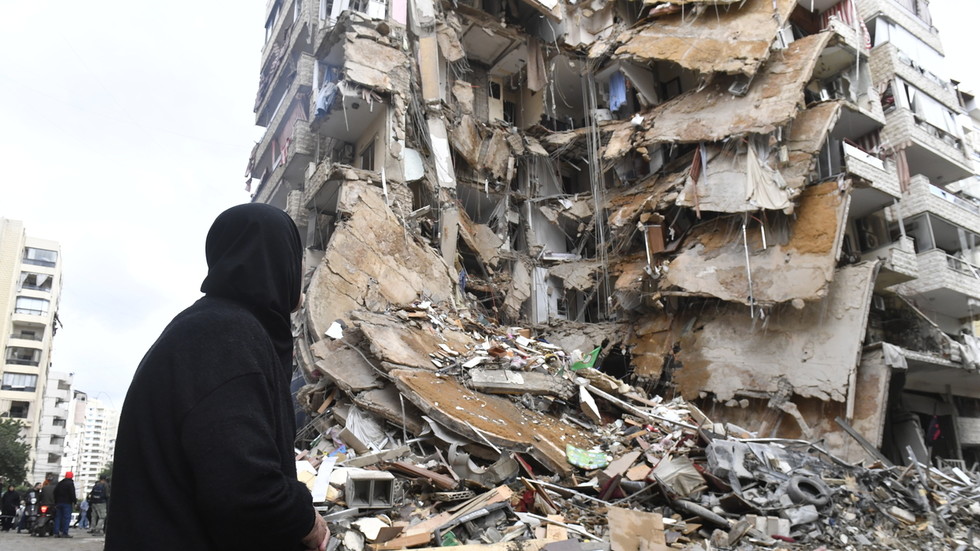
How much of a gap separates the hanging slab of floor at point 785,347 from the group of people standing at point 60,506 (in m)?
13.2

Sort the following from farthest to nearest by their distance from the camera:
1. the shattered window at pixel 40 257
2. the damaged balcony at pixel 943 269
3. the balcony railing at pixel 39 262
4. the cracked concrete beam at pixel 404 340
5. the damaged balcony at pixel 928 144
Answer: the shattered window at pixel 40 257, the balcony railing at pixel 39 262, the damaged balcony at pixel 928 144, the damaged balcony at pixel 943 269, the cracked concrete beam at pixel 404 340

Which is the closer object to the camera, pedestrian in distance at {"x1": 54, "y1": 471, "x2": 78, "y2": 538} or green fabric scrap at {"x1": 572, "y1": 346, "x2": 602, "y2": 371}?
pedestrian in distance at {"x1": 54, "y1": 471, "x2": 78, "y2": 538}

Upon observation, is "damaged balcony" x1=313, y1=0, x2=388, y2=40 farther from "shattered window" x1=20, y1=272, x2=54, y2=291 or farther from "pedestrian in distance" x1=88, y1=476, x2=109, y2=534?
"shattered window" x1=20, y1=272, x2=54, y2=291

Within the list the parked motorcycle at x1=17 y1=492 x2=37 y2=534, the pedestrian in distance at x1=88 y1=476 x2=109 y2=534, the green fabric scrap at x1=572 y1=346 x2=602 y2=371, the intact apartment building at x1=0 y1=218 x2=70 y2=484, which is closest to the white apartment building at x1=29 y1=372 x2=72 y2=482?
the intact apartment building at x1=0 y1=218 x2=70 y2=484

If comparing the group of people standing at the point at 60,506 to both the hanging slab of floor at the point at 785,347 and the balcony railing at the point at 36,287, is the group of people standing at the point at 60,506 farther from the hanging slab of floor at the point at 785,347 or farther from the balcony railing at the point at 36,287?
the balcony railing at the point at 36,287

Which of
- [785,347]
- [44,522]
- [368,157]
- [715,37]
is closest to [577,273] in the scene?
[785,347]

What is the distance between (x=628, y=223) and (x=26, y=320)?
51422mm

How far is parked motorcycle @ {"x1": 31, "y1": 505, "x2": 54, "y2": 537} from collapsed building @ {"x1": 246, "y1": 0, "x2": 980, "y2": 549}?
5.12 meters

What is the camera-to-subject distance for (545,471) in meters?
7.62

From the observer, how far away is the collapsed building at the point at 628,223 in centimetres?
1027

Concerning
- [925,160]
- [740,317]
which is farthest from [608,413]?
[925,160]

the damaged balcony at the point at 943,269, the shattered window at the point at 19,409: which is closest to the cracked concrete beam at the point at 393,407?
the damaged balcony at the point at 943,269

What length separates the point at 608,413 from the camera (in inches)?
398

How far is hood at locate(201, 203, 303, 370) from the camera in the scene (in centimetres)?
166
